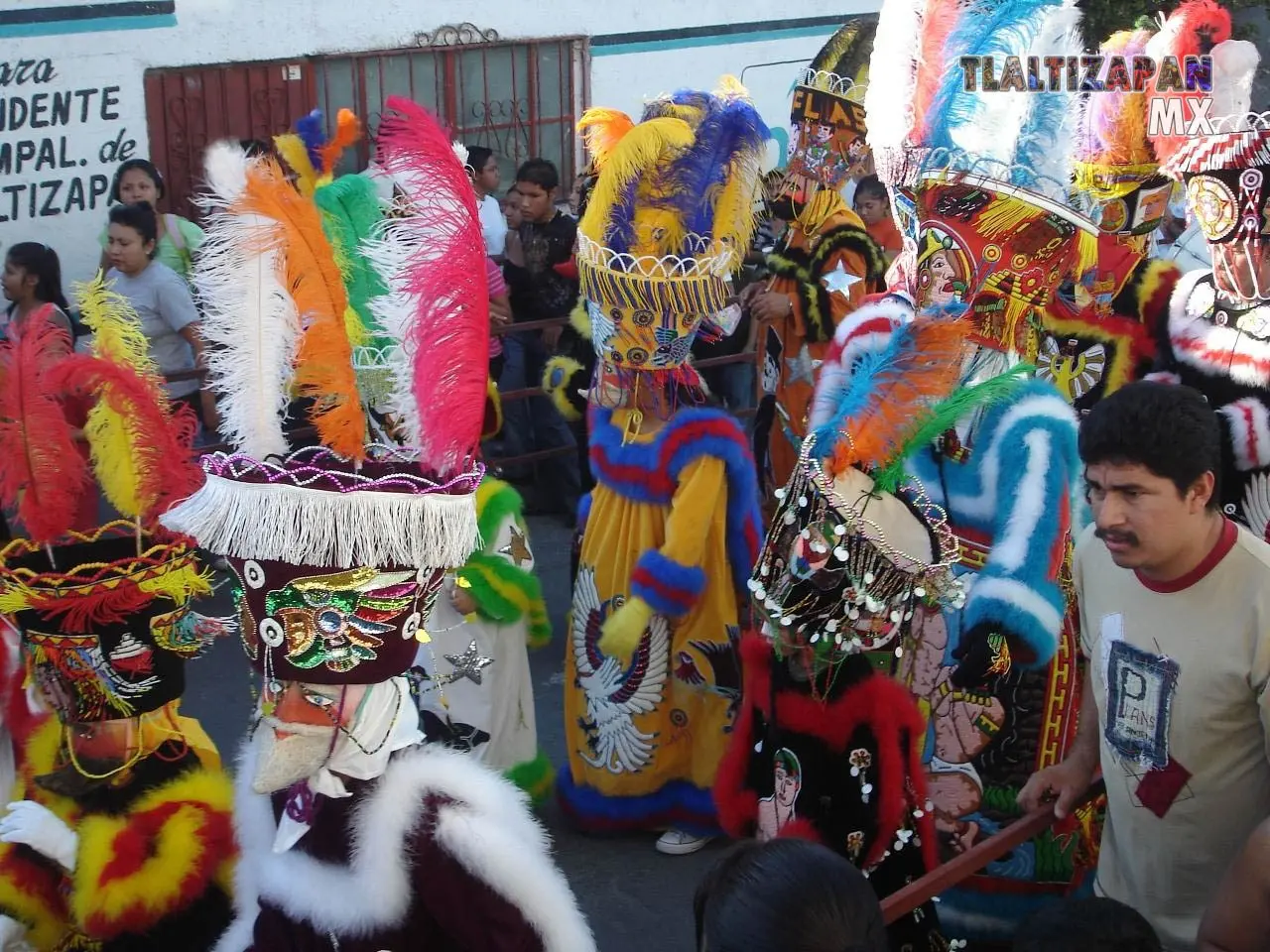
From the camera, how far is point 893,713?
11.0ft

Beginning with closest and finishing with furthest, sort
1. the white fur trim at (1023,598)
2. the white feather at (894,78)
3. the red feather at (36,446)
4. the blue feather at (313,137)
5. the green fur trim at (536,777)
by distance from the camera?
1. the red feather at (36,446)
2. the white fur trim at (1023,598)
3. the white feather at (894,78)
4. the green fur trim at (536,777)
5. the blue feather at (313,137)

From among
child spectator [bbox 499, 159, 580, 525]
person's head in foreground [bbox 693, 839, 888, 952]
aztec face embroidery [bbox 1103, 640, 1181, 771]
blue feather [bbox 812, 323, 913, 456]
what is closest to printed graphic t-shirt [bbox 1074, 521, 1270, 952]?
aztec face embroidery [bbox 1103, 640, 1181, 771]

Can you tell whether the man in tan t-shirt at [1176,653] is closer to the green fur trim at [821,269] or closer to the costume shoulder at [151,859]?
the costume shoulder at [151,859]

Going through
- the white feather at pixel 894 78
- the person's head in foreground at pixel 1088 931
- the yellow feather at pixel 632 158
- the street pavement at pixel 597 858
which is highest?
the white feather at pixel 894 78

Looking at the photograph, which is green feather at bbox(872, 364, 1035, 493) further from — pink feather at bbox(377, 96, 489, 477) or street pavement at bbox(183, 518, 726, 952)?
street pavement at bbox(183, 518, 726, 952)

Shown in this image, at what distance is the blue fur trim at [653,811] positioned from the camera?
5.05 metres

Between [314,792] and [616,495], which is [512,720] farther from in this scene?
[314,792]

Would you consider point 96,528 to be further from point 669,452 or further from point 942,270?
point 942,270

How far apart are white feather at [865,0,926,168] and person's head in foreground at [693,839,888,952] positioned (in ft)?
9.11

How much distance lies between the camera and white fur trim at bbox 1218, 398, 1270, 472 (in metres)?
4.68

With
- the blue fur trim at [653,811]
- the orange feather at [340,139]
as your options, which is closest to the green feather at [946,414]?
the blue fur trim at [653,811]

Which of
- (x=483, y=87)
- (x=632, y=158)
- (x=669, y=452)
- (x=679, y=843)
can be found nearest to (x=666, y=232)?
(x=632, y=158)

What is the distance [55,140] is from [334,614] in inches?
287

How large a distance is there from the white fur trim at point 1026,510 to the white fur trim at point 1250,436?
52.7 inches
